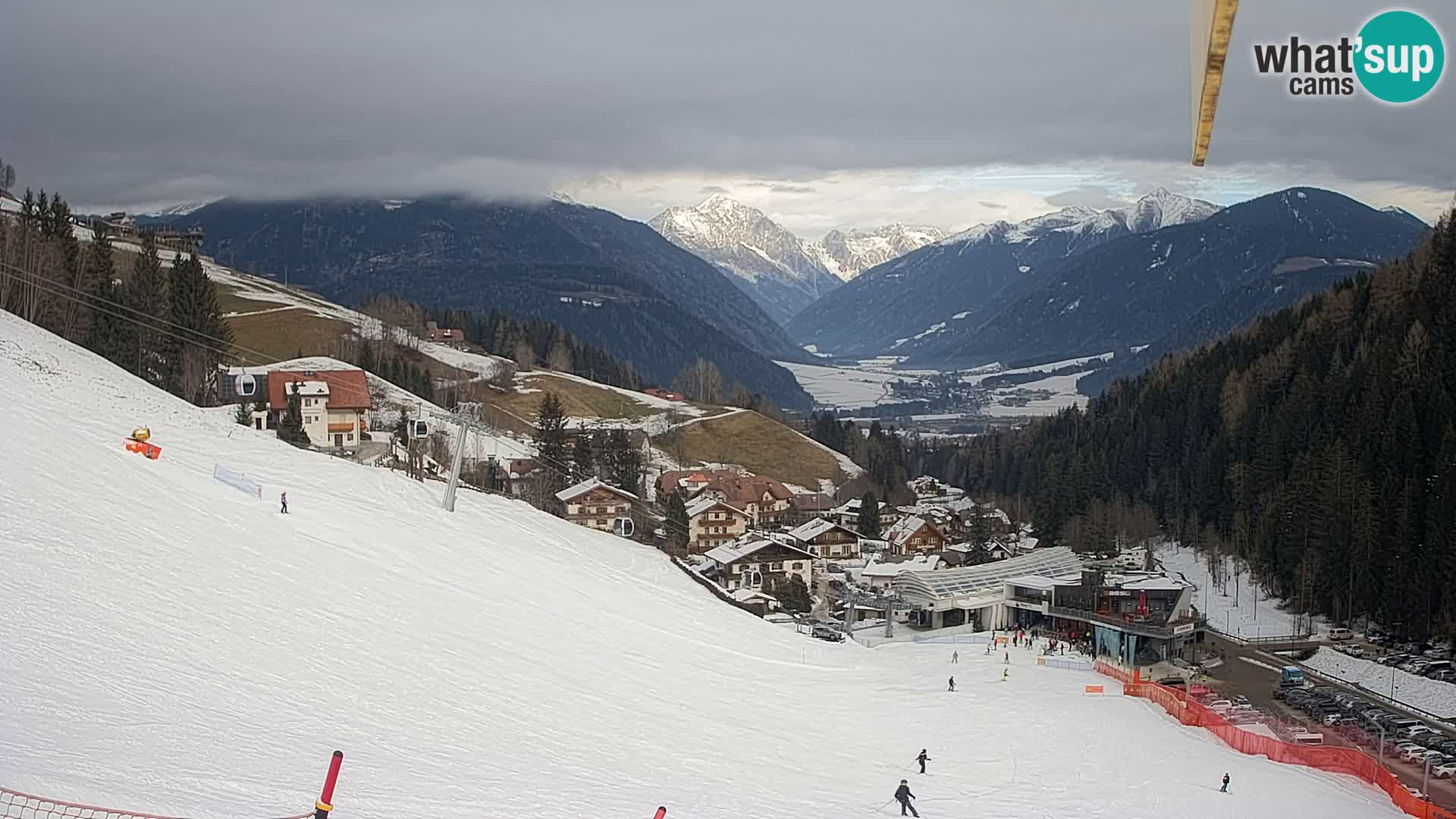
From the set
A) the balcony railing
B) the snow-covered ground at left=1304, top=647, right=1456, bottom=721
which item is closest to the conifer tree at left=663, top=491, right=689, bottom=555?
the balcony railing

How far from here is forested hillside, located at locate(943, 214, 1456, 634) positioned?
54062mm

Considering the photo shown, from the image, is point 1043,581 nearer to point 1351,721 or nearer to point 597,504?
point 1351,721

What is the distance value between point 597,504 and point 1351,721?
44.6 m

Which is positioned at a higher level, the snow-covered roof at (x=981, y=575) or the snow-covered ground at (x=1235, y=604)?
the snow-covered roof at (x=981, y=575)

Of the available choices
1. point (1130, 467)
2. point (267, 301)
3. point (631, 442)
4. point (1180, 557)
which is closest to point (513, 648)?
point (1180, 557)

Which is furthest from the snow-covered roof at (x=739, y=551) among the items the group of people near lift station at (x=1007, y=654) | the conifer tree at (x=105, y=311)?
the conifer tree at (x=105, y=311)

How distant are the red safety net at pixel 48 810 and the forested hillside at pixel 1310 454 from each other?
5120 cm

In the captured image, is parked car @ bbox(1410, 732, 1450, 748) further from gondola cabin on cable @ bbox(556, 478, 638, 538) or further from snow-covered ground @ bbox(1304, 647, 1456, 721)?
gondola cabin on cable @ bbox(556, 478, 638, 538)

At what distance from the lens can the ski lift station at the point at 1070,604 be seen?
4938 centimetres

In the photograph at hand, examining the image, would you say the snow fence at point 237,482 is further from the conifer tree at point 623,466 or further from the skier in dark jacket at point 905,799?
the conifer tree at point 623,466

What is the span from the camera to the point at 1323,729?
35.0 m

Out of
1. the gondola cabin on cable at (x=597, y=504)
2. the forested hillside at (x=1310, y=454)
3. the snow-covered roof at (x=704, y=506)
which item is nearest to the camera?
the forested hillside at (x=1310, y=454)

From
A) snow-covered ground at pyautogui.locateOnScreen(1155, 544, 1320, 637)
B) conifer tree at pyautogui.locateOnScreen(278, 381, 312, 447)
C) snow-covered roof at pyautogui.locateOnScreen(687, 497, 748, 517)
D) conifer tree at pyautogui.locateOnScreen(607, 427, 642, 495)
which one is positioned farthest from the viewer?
conifer tree at pyautogui.locateOnScreen(607, 427, 642, 495)

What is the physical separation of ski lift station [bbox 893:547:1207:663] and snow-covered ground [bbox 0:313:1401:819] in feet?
41.1
